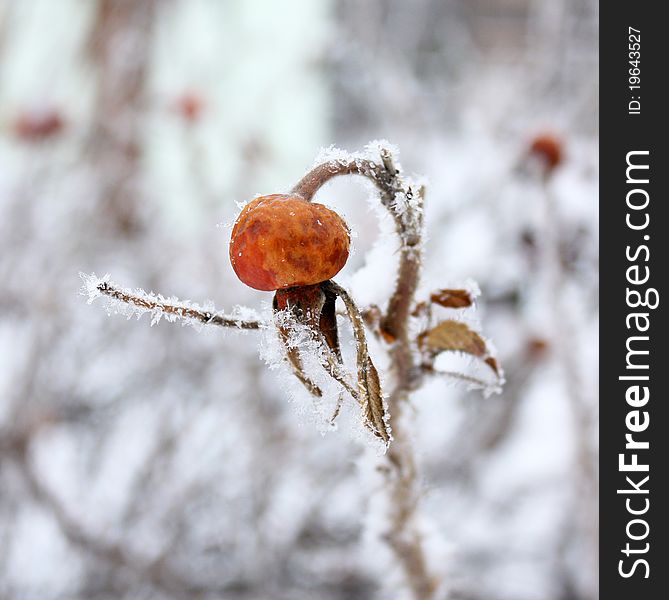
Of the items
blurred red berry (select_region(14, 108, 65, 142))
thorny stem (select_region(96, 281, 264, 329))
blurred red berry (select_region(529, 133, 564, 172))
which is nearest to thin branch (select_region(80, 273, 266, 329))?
thorny stem (select_region(96, 281, 264, 329))

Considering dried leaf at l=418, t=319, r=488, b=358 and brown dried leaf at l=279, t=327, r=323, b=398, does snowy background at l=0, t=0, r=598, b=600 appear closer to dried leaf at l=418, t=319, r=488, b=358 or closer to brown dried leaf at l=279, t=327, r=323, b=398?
dried leaf at l=418, t=319, r=488, b=358

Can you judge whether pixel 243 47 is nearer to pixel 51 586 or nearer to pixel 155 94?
pixel 155 94

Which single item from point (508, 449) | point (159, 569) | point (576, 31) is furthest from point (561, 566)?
point (576, 31)

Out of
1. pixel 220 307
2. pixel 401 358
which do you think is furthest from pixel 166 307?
pixel 220 307

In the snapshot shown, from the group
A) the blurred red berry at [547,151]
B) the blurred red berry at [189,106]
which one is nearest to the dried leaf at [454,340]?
the blurred red berry at [547,151]

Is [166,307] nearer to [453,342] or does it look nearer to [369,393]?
[369,393]
